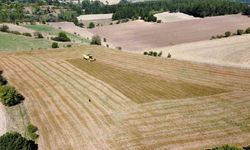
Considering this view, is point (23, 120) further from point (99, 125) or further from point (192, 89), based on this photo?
point (192, 89)

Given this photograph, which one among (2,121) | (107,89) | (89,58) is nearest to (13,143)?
(2,121)

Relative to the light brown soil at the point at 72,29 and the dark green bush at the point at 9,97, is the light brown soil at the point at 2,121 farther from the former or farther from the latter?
the light brown soil at the point at 72,29

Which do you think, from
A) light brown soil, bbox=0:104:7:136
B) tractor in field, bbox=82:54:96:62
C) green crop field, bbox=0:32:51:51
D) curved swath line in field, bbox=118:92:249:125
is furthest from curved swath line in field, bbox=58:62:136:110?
green crop field, bbox=0:32:51:51

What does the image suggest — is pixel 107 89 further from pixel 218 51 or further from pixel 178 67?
pixel 218 51

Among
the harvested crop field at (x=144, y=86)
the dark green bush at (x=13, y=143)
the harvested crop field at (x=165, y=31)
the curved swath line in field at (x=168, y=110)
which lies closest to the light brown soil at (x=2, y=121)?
the dark green bush at (x=13, y=143)

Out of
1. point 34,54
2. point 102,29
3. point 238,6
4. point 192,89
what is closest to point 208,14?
point 238,6

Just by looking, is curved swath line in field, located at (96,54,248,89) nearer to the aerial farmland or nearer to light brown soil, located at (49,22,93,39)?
the aerial farmland
